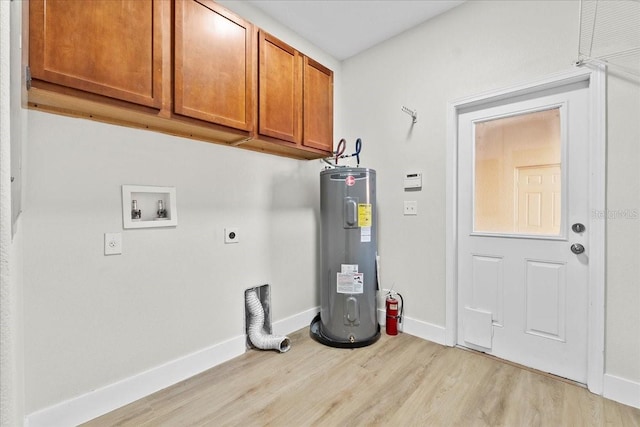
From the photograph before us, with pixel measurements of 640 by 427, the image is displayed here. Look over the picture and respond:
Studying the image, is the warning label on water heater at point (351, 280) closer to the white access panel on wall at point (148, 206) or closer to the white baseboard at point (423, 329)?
the white baseboard at point (423, 329)

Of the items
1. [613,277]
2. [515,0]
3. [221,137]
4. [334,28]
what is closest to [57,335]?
[221,137]

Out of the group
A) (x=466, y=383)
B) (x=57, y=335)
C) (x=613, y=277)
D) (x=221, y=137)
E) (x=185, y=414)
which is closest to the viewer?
(x=57, y=335)

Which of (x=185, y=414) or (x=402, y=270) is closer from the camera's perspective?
(x=185, y=414)

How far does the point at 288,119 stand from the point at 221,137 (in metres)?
0.49

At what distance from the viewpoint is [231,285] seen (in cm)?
218

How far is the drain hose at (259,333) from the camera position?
2.23 m

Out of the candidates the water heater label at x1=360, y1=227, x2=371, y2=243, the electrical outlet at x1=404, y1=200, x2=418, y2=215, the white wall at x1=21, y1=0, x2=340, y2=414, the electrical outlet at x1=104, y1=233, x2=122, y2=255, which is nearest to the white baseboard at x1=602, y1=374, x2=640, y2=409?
the electrical outlet at x1=404, y1=200, x2=418, y2=215

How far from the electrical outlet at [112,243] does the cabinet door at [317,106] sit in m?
1.38

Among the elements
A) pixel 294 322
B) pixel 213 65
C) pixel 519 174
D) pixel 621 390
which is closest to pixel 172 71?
pixel 213 65

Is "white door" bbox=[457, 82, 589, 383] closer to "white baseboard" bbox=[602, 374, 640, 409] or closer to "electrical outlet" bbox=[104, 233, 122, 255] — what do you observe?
"white baseboard" bbox=[602, 374, 640, 409]

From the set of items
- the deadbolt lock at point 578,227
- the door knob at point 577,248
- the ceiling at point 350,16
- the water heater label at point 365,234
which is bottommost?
the door knob at point 577,248

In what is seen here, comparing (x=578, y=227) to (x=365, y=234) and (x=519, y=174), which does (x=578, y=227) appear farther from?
(x=365, y=234)

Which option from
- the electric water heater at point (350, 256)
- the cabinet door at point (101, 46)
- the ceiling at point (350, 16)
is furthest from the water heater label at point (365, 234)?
the ceiling at point (350, 16)

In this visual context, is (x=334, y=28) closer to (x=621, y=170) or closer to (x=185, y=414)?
(x=621, y=170)
